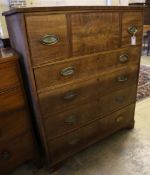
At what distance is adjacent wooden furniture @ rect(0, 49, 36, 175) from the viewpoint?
3.50ft

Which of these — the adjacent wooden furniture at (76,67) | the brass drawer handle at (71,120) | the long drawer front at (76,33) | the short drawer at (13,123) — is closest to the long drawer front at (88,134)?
the adjacent wooden furniture at (76,67)

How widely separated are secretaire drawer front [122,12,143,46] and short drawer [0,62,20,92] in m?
0.83

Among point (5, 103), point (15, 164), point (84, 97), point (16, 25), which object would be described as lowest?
point (15, 164)

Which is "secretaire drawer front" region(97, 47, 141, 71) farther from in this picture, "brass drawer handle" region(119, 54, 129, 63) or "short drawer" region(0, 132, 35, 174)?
"short drawer" region(0, 132, 35, 174)

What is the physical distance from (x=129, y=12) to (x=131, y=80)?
58 cm

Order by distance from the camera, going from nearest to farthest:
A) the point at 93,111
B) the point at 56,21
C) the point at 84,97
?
1. the point at 56,21
2. the point at 84,97
3. the point at 93,111

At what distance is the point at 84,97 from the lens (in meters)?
1.34

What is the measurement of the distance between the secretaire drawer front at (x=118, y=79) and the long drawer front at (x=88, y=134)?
27cm

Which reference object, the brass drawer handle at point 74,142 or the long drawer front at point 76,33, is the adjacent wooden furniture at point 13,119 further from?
the brass drawer handle at point 74,142

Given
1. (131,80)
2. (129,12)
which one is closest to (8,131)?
(131,80)

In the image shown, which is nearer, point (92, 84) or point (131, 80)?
point (92, 84)

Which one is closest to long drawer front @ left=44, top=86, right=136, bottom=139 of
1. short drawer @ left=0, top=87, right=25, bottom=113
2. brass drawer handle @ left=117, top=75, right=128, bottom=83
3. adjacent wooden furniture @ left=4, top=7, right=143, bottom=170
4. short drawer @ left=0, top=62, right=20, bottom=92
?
adjacent wooden furniture @ left=4, top=7, right=143, bottom=170

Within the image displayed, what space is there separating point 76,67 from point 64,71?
3.8 inches

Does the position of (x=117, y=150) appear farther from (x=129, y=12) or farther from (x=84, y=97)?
(x=129, y=12)
